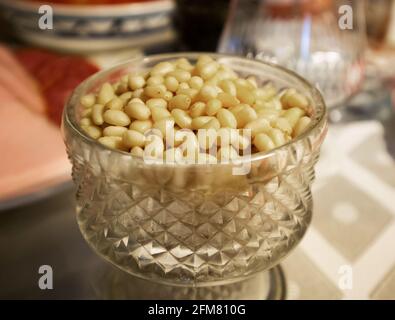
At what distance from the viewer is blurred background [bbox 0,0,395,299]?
48 centimetres

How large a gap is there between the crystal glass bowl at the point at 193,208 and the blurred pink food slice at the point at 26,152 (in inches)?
4.4

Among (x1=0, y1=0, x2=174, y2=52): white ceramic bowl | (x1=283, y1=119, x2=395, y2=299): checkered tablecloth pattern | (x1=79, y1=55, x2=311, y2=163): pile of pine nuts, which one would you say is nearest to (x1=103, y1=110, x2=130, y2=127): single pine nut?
(x1=79, y1=55, x2=311, y2=163): pile of pine nuts

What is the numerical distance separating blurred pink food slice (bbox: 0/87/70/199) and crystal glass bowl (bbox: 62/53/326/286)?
0.11 metres

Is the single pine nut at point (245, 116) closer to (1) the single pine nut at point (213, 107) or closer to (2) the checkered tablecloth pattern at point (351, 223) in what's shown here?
(1) the single pine nut at point (213, 107)

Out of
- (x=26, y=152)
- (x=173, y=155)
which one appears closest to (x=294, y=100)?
(x=173, y=155)

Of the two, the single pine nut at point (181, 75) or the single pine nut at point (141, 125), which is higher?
the single pine nut at point (181, 75)

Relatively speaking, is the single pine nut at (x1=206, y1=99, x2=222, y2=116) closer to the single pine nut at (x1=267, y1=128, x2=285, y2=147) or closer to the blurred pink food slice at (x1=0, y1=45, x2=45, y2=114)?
the single pine nut at (x1=267, y1=128, x2=285, y2=147)

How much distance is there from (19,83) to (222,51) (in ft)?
0.93

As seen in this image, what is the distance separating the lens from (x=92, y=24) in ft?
2.68

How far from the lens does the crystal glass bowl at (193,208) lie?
346 mm

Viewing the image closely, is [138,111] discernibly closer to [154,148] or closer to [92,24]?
[154,148]

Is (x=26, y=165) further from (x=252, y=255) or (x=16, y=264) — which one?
(x=252, y=255)

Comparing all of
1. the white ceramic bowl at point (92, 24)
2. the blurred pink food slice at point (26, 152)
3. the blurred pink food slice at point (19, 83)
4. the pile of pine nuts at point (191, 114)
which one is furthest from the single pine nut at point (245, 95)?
the white ceramic bowl at point (92, 24)
